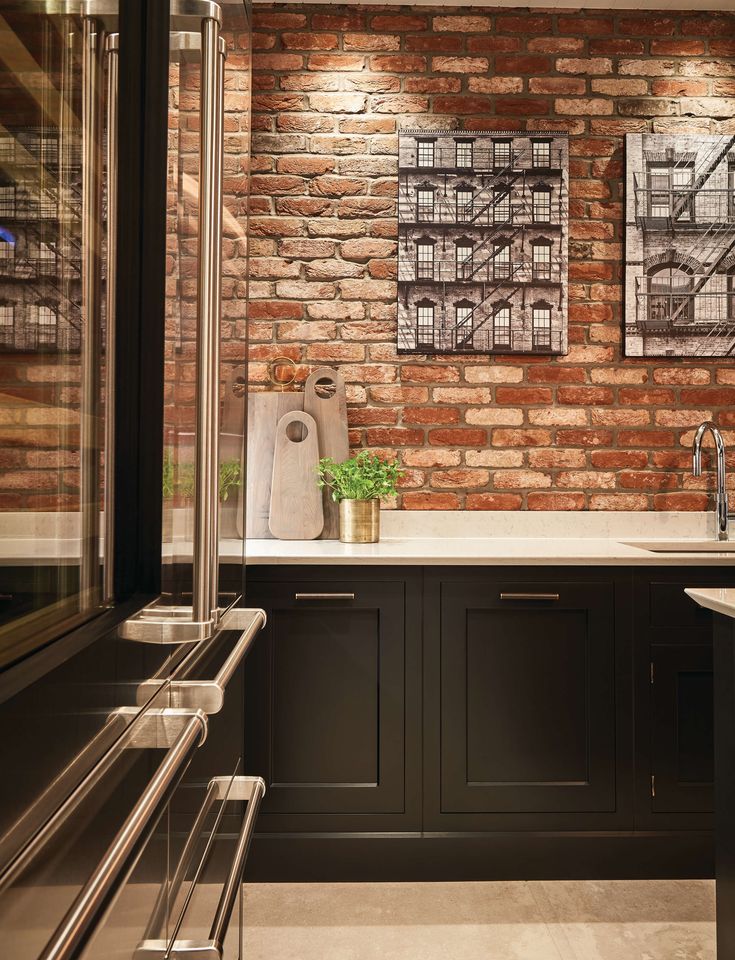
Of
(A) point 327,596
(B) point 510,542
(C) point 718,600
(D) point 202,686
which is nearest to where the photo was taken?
(D) point 202,686

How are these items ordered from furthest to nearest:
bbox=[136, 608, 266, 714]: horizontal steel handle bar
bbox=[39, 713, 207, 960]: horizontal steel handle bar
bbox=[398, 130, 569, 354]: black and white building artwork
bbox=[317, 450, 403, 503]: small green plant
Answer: bbox=[398, 130, 569, 354]: black and white building artwork → bbox=[317, 450, 403, 503]: small green plant → bbox=[136, 608, 266, 714]: horizontal steel handle bar → bbox=[39, 713, 207, 960]: horizontal steel handle bar

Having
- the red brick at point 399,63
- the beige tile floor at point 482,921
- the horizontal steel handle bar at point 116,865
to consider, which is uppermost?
the red brick at point 399,63

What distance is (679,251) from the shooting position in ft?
9.34

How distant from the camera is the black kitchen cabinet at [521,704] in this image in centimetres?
227

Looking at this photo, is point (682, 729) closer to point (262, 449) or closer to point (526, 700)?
point (526, 700)

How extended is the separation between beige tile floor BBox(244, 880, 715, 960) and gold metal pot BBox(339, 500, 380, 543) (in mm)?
1032

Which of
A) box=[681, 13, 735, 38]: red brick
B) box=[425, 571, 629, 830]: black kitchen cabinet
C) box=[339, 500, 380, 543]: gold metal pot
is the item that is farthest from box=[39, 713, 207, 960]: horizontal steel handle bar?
box=[681, 13, 735, 38]: red brick

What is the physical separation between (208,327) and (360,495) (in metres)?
1.70

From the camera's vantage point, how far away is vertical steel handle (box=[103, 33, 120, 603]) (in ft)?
2.51

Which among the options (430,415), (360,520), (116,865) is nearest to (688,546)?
(430,415)

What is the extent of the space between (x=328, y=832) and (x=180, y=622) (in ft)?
5.39

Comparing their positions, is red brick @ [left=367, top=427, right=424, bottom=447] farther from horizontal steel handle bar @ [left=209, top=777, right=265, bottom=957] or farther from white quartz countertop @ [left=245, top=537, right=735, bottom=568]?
horizontal steel handle bar @ [left=209, top=777, right=265, bottom=957]

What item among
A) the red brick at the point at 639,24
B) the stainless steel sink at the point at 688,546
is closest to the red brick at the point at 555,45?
the red brick at the point at 639,24

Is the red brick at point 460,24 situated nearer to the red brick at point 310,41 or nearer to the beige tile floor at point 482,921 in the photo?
the red brick at point 310,41
